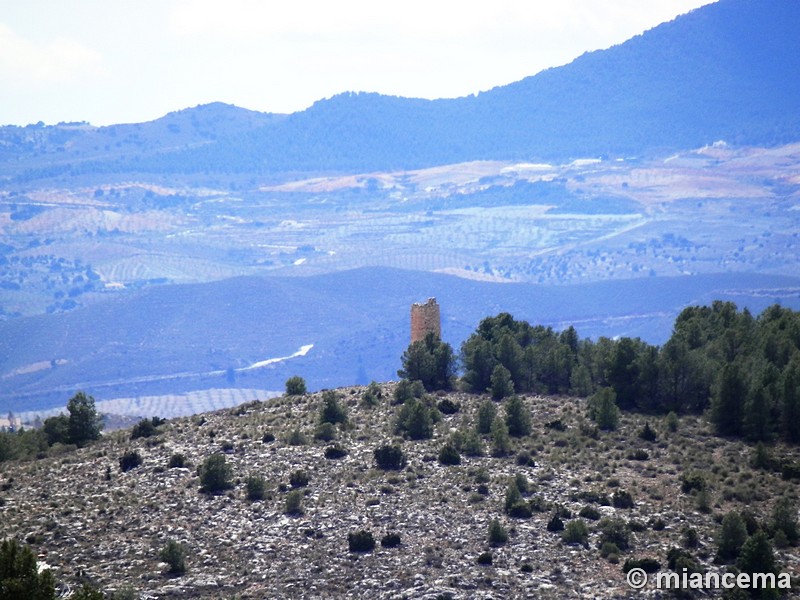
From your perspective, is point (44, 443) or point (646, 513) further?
point (44, 443)

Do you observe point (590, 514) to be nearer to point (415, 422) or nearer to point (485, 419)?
point (485, 419)

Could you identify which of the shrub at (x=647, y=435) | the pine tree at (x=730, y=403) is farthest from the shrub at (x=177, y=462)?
the pine tree at (x=730, y=403)

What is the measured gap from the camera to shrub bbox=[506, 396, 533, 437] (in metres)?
46.2

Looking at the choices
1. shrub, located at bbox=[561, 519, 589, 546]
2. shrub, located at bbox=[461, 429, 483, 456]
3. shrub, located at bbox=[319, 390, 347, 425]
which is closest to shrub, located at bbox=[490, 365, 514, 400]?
shrub, located at bbox=[319, 390, 347, 425]

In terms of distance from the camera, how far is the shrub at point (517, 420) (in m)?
46.2

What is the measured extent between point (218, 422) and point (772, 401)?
2036 cm

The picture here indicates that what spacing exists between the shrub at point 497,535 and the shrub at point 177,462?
11.7 metres

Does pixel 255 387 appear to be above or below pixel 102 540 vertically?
below

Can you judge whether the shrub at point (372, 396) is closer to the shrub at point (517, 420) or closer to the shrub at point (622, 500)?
the shrub at point (517, 420)

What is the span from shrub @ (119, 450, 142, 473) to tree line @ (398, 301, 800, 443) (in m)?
14.4

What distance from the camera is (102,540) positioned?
3628 cm

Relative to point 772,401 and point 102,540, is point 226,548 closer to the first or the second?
point 102,540

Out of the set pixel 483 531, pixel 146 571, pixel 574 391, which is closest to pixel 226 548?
pixel 146 571

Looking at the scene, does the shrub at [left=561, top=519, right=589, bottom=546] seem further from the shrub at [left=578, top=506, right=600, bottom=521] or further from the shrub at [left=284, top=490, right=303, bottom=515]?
the shrub at [left=284, top=490, right=303, bottom=515]
